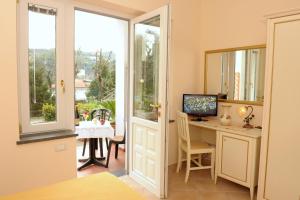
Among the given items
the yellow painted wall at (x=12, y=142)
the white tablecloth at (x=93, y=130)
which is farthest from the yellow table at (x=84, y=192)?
the white tablecloth at (x=93, y=130)

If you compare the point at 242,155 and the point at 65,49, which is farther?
the point at 242,155

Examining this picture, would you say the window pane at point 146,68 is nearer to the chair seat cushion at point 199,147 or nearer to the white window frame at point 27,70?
the chair seat cushion at point 199,147

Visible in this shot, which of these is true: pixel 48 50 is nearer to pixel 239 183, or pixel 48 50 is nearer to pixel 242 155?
pixel 242 155

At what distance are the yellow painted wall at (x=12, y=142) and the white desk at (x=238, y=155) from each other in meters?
2.10

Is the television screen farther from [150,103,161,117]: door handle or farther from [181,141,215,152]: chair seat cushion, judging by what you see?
[150,103,161,117]: door handle

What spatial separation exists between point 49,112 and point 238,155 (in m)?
2.28

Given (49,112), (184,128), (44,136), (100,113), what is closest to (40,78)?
(49,112)

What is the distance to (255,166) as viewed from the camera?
2615 mm

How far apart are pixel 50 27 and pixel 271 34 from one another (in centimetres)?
230

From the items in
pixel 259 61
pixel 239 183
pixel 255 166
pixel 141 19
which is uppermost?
pixel 141 19

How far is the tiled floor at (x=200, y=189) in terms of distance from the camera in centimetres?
267

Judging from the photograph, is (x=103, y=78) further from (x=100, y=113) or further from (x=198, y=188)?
(x=198, y=188)

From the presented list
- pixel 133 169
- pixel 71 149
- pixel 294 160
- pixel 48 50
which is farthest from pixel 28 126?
pixel 294 160

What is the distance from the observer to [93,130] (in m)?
3.53
